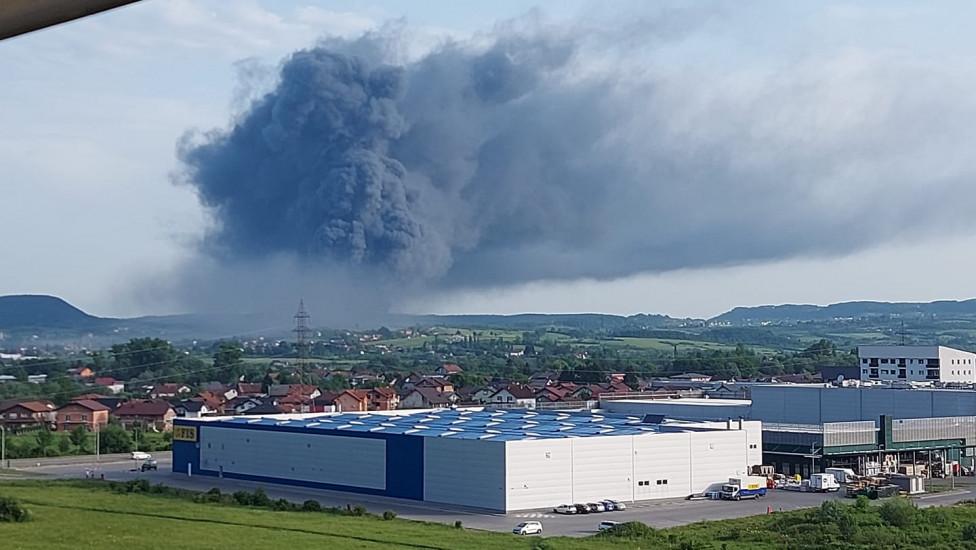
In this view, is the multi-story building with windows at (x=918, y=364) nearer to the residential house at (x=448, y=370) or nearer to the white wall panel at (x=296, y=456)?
the residential house at (x=448, y=370)

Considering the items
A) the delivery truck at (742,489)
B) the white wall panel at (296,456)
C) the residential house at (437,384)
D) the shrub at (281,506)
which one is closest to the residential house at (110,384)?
the white wall panel at (296,456)

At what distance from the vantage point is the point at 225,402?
24.7m

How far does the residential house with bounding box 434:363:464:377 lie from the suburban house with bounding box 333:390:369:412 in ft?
31.8

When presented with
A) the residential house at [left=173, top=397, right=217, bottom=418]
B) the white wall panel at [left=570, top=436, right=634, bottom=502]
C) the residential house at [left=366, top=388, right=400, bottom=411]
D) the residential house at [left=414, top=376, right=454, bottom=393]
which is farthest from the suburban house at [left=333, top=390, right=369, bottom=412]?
the white wall panel at [left=570, top=436, right=634, bottom=502]

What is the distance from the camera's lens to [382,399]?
26.0 meters

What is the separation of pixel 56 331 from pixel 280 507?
1297 centimetres

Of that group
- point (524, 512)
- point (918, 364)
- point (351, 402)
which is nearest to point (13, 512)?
point (524, 512)

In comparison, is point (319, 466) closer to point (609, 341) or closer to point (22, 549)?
point (22, 549)

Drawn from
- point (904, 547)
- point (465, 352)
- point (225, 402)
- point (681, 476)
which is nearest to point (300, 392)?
point (225, 402)

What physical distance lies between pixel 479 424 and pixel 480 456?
9.90 feet

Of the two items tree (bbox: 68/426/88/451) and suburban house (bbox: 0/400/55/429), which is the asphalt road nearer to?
tree (bbox: 68/426/88/451)

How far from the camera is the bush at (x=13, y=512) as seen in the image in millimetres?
8641

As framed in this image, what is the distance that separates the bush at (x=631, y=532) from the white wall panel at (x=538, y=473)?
1998 millimetres

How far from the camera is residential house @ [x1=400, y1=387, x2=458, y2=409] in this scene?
2755 centimetres
